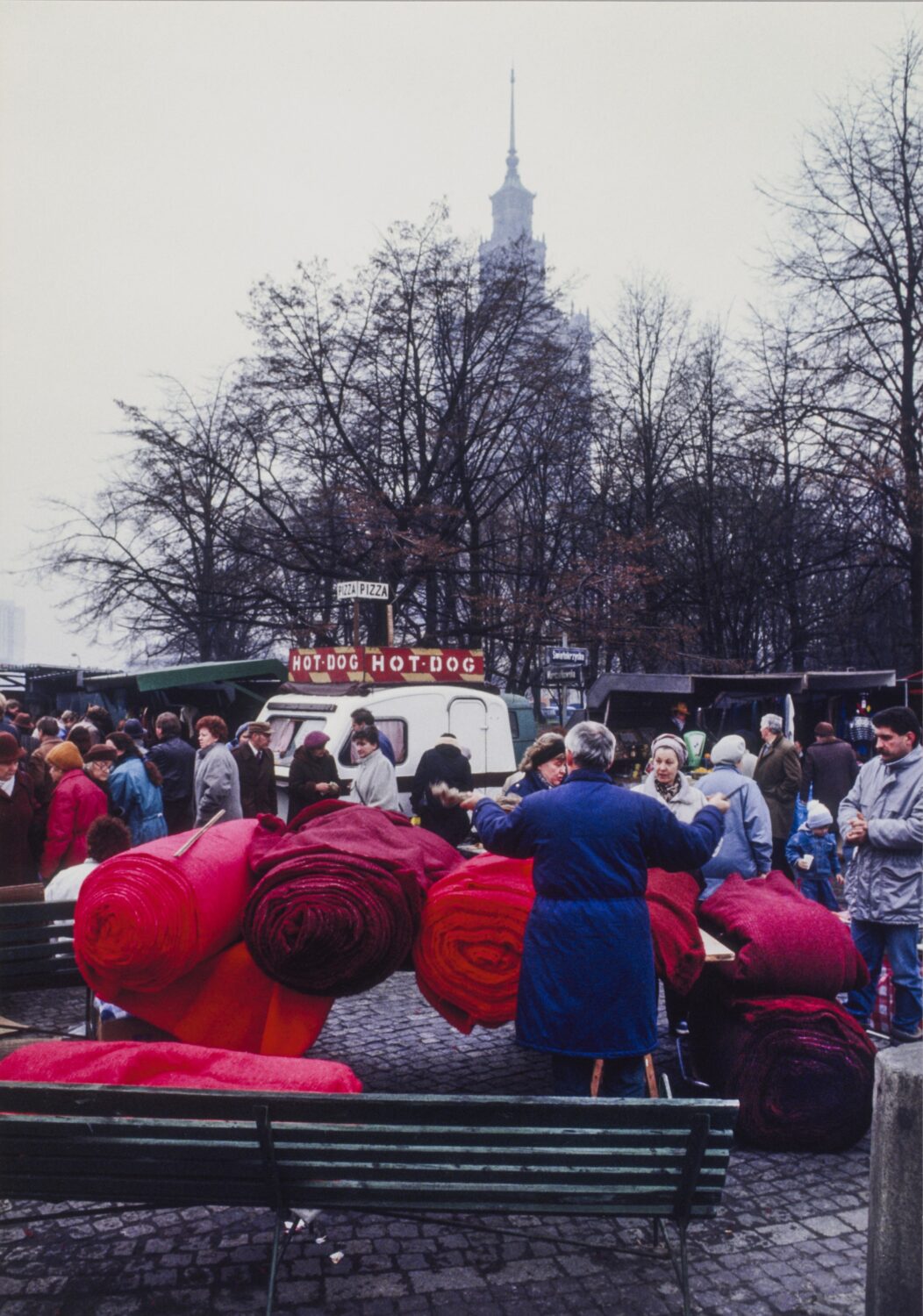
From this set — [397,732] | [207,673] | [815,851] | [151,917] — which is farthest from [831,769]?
[207,673]

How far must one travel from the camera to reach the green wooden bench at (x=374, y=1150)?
10.5ft

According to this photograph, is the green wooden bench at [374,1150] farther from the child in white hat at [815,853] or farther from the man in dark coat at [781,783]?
the man in dark coat at [781,783]

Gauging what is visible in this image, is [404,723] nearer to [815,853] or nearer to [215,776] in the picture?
[215,776]

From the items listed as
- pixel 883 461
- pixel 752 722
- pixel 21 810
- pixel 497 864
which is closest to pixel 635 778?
pixel 752 722

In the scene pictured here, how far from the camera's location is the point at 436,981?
4.46 metres

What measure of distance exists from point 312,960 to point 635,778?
12.3 m

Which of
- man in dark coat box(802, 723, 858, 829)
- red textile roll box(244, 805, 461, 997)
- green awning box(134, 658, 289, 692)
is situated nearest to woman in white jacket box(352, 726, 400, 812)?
red textile roll box(244, 805, 461, 997)

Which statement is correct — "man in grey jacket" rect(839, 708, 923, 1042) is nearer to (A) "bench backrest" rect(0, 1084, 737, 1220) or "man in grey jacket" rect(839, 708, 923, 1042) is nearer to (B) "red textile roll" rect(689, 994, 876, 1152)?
(B) "red textile roll" rect(689, 994, 876, 1152)

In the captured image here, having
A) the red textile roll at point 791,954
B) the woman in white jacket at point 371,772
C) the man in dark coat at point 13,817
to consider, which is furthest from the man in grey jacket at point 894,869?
the man in dark coat at point 13,817

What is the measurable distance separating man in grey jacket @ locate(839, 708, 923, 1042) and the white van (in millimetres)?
5827

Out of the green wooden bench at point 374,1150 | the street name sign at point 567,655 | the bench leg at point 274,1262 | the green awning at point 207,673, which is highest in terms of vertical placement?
the street name sign at point 567,655

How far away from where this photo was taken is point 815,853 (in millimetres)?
8500

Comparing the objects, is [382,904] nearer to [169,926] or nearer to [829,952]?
[169,926]

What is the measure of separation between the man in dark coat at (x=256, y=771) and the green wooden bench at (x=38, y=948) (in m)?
4.26
